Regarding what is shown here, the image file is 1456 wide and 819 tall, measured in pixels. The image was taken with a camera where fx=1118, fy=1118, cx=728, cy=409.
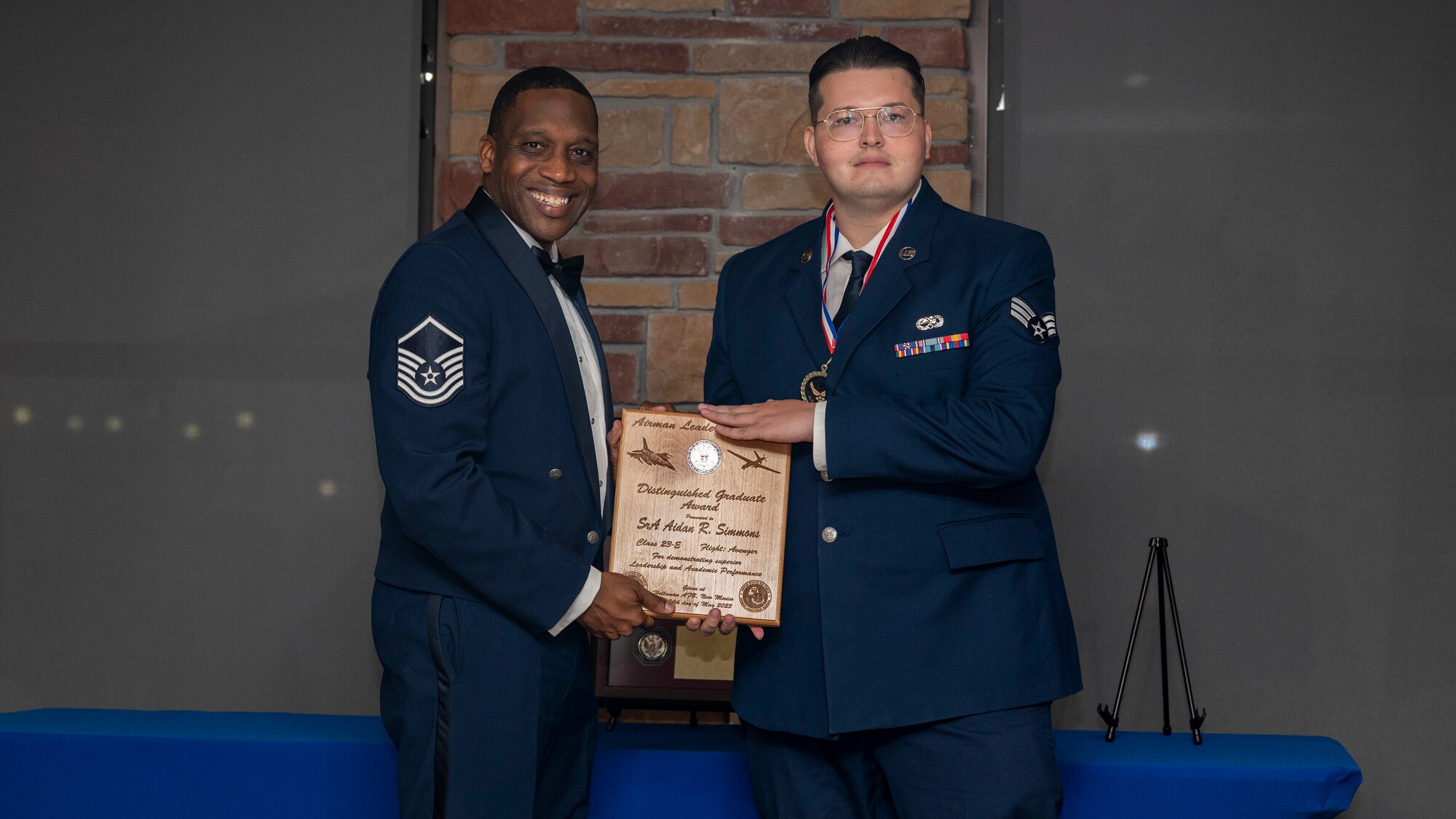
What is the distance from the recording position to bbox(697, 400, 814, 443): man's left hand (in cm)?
180

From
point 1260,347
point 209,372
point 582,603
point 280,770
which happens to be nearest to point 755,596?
point 582,603

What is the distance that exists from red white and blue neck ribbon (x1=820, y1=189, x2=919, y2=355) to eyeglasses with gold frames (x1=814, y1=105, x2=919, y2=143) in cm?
12

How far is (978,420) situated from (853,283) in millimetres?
354

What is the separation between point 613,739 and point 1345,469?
1.93 meters

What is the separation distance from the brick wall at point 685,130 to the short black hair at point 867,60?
2.85 feet

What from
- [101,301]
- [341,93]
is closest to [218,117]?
[341,93]

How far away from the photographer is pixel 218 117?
9.68 feet

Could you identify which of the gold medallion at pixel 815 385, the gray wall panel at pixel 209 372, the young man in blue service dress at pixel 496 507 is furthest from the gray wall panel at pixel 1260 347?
the gray wall panel at pixel 209 372

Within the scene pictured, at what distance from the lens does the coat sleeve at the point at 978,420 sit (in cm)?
174

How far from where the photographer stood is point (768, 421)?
182 cm

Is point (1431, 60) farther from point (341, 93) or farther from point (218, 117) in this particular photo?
point (218, 117)

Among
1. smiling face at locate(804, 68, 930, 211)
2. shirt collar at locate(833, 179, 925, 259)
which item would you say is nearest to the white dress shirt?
shirt collar at locate(833, 179, 925, 259)

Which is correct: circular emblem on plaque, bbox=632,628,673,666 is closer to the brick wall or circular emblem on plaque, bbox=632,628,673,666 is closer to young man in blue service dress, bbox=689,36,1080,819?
young man in blue service dress, bbox=689,36,1080,819

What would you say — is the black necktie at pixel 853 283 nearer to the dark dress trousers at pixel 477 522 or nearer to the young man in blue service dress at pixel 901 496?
the young man in blue service dress at pixel 901 496
